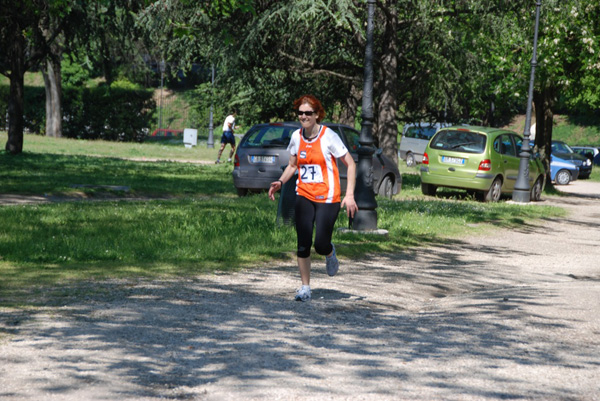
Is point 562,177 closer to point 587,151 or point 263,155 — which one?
point 587,151

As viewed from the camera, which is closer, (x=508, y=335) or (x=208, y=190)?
(x=508, y=335)

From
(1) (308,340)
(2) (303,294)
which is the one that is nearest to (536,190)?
(2) (303,294)

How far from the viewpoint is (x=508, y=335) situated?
20.7ft

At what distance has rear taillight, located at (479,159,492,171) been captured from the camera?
67.0 feet

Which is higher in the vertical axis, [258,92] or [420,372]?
[258,92]

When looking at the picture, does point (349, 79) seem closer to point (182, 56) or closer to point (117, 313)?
point (182, 56)

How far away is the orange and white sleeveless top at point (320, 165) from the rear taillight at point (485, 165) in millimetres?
13626

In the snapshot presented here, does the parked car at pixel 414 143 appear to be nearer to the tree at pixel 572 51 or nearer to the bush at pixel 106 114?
the bush at pixel 106 114

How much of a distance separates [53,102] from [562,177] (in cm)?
2353

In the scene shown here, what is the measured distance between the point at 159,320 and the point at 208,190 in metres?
13.3

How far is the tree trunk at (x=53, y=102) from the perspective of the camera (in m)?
40.0

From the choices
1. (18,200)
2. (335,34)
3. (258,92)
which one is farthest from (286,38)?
(18,200)

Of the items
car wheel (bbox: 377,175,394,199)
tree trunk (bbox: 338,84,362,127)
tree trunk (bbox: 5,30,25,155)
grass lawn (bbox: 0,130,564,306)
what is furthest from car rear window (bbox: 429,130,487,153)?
tree trunk (bbox: 5,30,25,155)

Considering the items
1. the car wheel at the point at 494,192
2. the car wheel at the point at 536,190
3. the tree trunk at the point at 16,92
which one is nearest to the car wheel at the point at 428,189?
the car wheel at the point at 494,192
